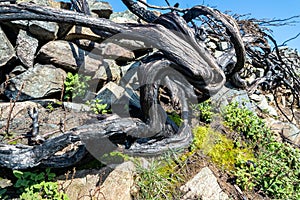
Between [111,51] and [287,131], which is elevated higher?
Answer: [111,51]

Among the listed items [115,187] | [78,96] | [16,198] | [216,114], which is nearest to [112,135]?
[115,187]

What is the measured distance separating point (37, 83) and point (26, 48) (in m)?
0.50

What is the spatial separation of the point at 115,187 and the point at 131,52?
2.51m

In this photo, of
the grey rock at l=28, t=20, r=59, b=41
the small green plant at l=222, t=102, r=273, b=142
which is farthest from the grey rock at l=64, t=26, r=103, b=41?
the small green plant at l=222, t=102, r=273, b=142

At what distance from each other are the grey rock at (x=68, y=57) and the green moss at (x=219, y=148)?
1.79 m

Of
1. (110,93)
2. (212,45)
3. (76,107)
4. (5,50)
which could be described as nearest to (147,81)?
(110,93)

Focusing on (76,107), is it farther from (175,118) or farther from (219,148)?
(219,148)

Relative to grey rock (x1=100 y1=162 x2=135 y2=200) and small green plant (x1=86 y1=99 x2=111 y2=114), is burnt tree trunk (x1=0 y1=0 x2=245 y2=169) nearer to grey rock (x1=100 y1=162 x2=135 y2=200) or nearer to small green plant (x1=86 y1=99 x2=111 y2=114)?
grey rock (x1=100 y1=162 x2=135 y2=200)

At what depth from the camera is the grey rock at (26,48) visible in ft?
12.3

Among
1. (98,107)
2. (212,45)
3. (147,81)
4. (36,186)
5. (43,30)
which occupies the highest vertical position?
(212,45)

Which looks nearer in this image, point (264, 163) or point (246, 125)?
point (264, 163)

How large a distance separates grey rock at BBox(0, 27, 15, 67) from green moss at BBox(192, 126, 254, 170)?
262cm

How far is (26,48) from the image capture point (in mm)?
3762

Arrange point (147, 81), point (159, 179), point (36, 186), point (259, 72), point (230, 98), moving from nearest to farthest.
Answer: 1. point (36, 186)
2. point (159, 179)
3. point (147, 81)
4. point (230, 98)
5. point (259, 72)
